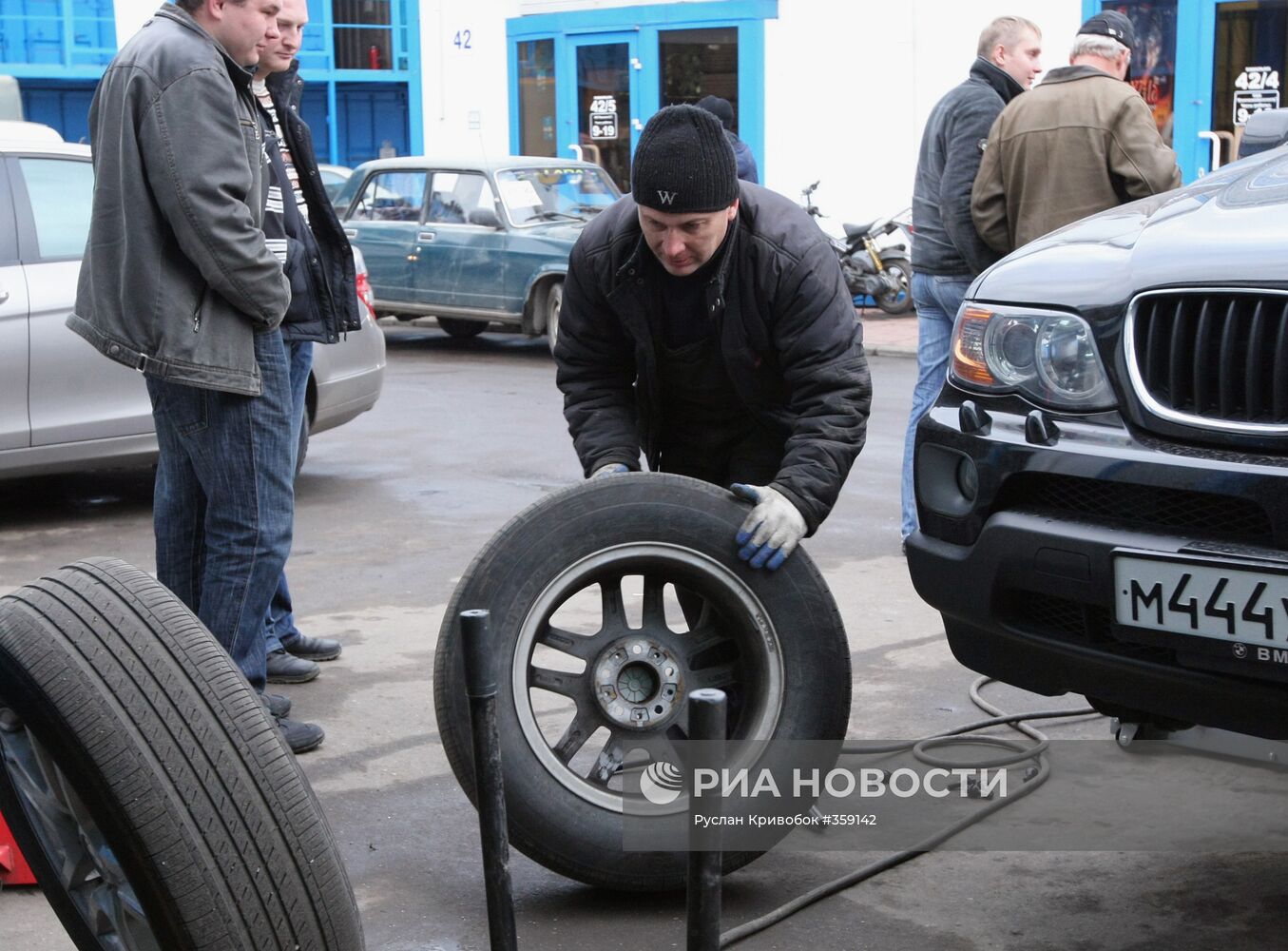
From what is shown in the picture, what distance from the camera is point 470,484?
26.5ft

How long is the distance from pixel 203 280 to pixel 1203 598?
2.41m

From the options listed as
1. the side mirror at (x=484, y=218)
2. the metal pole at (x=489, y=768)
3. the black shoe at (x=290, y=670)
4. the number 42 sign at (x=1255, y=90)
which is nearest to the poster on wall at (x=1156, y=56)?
the number 42 sign at (x=1255, y=90)

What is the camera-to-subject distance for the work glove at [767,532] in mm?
3357

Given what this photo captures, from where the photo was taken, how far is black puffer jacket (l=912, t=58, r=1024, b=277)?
6.07m

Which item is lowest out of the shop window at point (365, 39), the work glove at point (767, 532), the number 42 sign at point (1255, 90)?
the work glove at point (767, 532)

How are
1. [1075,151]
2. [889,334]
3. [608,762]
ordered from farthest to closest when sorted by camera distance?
1. [889,334]
2. [1075,151]
3. [608,762]

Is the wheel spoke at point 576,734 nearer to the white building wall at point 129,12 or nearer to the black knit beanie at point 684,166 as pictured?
the black knit beanie at point 684,166

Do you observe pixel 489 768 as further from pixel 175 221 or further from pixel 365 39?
pixel 365 39

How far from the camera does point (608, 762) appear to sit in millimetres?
3463

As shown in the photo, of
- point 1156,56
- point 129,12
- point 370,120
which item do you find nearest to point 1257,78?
point 1156,56

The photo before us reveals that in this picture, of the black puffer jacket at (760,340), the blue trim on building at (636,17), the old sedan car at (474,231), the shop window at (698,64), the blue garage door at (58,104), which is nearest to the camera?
the black puffer jacket at (760,340)

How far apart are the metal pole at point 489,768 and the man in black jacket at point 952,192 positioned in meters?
3.63

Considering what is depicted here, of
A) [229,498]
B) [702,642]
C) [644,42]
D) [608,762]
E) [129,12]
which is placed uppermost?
[129,12]

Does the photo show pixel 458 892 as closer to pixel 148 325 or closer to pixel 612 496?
pixel 612 496
